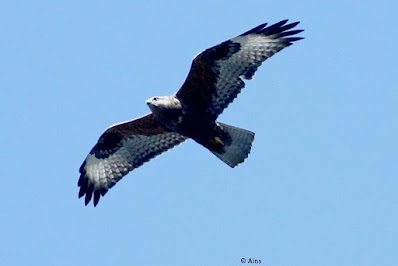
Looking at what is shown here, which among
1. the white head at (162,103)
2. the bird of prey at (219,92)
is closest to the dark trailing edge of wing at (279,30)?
the bird of prey at (219,92)

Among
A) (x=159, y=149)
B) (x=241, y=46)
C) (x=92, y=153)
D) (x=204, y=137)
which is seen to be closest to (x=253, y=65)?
(x=241, y=46)

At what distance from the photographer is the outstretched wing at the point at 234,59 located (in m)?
14.1

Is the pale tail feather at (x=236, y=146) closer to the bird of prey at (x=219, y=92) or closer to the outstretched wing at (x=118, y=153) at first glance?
the bird of prey at (x=219, y=92)

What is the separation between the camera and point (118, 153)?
1571 cm

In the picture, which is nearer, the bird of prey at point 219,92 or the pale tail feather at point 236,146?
the bird of prey at point 219,92

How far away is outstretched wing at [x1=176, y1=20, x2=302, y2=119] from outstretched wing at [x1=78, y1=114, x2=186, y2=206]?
1.41 metres

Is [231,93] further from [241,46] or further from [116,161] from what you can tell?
[116,161]

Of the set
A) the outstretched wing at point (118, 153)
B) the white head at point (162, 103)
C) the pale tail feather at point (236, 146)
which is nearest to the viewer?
the white head at point (162, 103)

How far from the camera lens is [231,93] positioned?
14289 mm

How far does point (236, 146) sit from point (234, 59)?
54.8 inches

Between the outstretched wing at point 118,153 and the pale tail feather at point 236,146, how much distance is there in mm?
1168

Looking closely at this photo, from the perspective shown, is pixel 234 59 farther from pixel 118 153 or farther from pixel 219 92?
pixel 118 153

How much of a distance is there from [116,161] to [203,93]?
2.32 metres

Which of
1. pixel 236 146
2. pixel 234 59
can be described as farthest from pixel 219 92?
pixel 236 146
